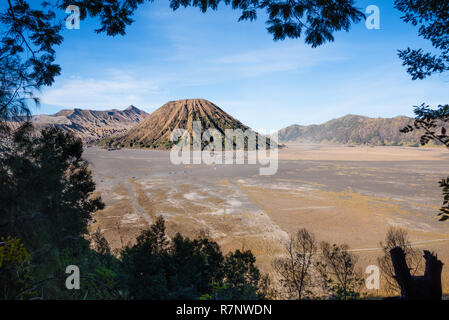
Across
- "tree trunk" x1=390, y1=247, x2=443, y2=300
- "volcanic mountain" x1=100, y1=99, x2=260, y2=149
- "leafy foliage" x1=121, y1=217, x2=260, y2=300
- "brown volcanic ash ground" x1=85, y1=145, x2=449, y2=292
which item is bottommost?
"brown volcanic ash ground" x1=85, y1=145, x2=449, y2=292

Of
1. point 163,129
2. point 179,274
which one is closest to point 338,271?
point 179,274

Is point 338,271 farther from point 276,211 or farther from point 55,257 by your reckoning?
point 55,257

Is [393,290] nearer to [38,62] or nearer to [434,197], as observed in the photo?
[38,62]

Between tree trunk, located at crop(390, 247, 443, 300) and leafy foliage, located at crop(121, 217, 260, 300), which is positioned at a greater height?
tree trunk, located at crop(390, 247, 443, 300)

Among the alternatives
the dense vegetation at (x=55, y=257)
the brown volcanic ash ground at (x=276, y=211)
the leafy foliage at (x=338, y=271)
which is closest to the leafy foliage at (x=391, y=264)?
the brown volcanic ash ground at (x=276, y=211)

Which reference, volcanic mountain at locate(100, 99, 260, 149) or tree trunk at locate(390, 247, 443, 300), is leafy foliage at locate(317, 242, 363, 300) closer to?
tree trunk at locate(390, 247, 443, 300)

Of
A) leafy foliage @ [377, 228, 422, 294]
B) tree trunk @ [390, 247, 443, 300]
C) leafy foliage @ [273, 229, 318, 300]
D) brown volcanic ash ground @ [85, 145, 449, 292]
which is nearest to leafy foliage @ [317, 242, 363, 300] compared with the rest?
leafy foliage @ [273, 229, 318, 300]

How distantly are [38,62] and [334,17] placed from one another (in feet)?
24.8

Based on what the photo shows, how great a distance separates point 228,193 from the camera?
36656 millimetres

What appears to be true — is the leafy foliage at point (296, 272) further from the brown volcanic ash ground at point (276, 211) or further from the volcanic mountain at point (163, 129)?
the volcanic mountain at point (163, 129)

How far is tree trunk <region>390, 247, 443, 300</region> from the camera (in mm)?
3951

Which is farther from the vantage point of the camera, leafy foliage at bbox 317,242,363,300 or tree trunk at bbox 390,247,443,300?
leafy foliage at bbox 317,242,363,300

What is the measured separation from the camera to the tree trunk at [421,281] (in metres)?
3.95
